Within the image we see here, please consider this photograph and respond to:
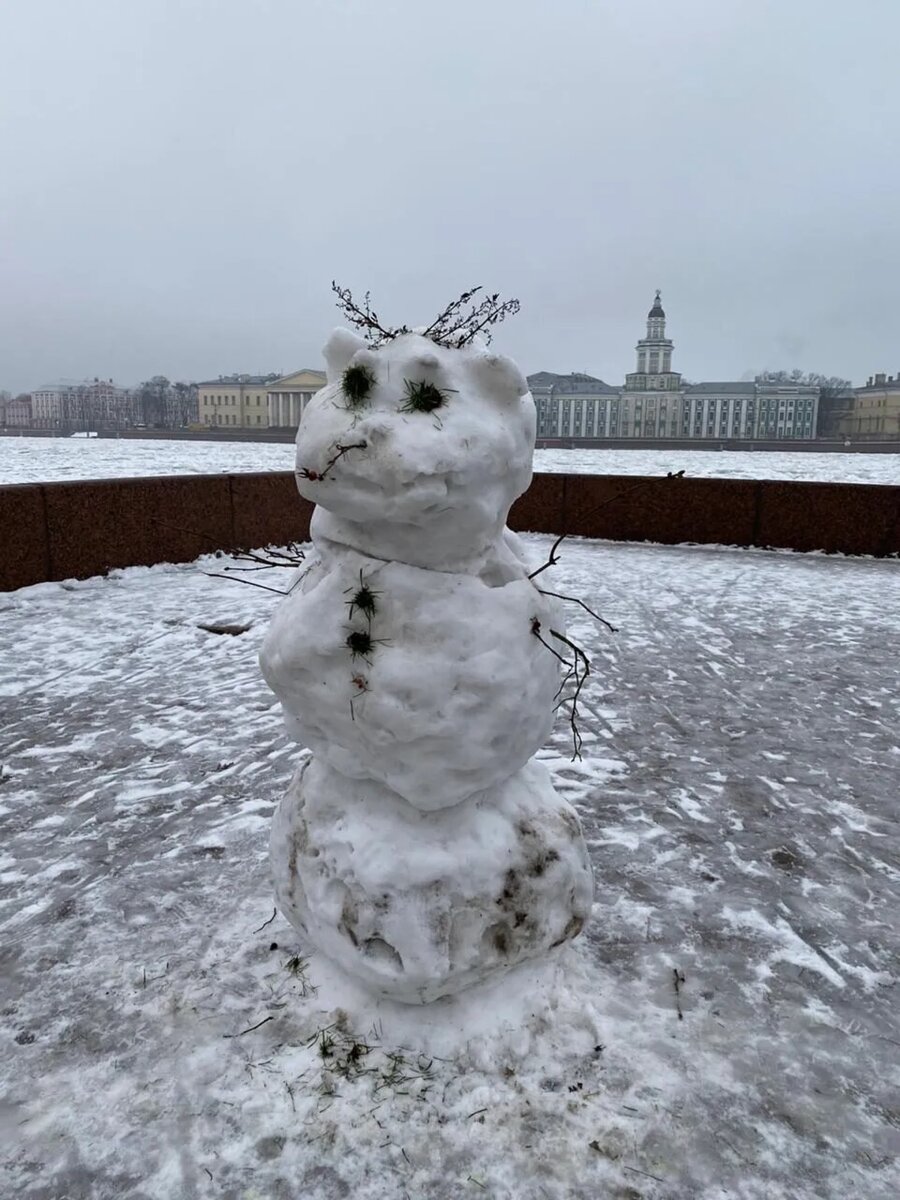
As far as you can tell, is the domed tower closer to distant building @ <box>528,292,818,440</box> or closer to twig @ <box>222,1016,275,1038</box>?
distant building @ <box>528,292,818,440</box>

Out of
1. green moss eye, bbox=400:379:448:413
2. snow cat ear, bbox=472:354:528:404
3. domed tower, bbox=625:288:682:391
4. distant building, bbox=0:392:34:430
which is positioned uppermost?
domed tower, bbox=625:288:682:391

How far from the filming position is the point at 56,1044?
9.16ft

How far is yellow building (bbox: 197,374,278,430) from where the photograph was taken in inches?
3666

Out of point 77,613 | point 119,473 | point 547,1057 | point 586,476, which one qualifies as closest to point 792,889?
point 547,1057

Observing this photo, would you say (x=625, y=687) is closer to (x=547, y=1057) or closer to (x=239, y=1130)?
(x=547, y=1057)

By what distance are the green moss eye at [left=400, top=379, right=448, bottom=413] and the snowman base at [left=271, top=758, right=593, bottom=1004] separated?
1.28 m

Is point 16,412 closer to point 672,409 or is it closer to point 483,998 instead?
point 672,409

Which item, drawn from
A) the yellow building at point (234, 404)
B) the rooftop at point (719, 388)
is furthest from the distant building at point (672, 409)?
the yellow building at point (234, 404)

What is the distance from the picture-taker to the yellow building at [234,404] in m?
93.1

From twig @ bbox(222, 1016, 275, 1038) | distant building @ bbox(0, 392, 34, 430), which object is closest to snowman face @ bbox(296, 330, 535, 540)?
twig @ bbox(222, 1016, 275, 1038)

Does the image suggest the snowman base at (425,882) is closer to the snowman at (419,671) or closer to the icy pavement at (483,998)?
the snowman at (419,671)

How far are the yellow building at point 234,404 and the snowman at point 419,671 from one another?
304 feet

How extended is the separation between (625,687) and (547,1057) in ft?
13.6

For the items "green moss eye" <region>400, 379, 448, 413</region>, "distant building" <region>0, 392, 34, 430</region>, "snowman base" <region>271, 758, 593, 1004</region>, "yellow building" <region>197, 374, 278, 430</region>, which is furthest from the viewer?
"distant building" <region>0, 392, 34, 430</region>
